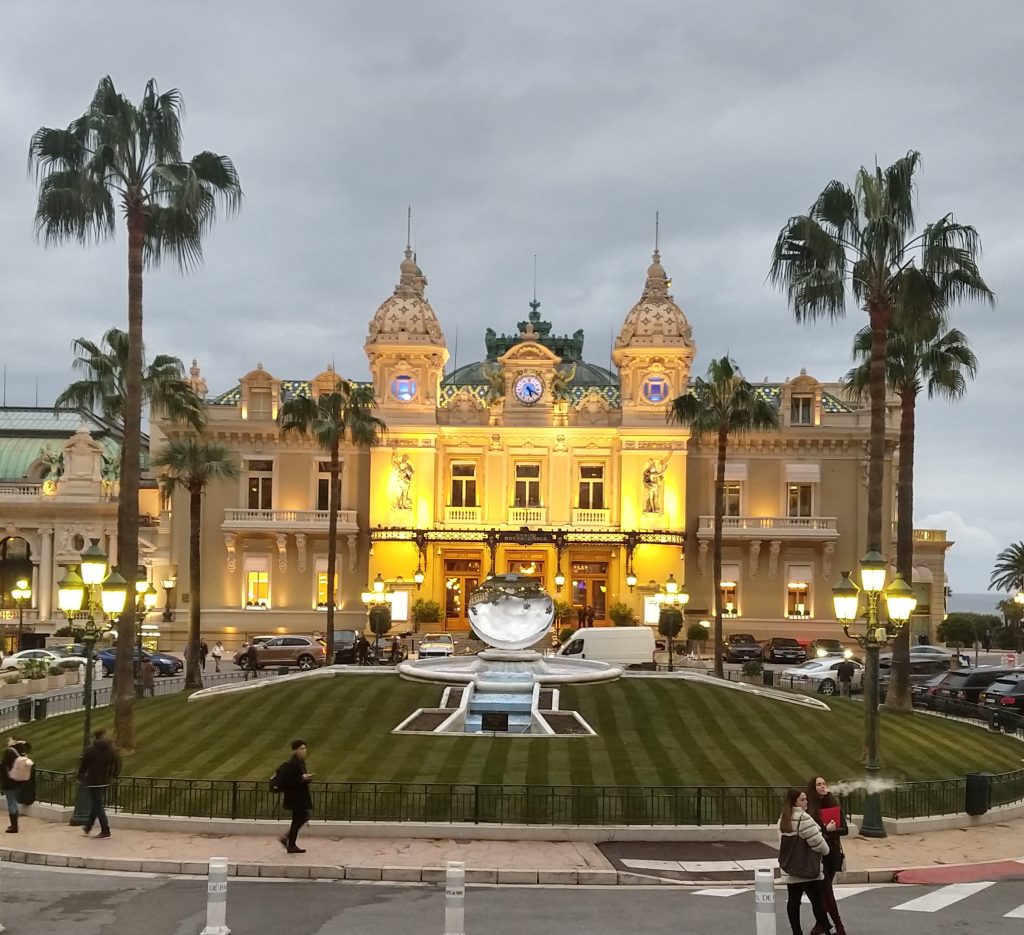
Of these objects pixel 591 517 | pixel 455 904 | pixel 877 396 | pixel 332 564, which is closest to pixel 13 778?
pixel 455 904

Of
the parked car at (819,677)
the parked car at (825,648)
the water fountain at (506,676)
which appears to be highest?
the water fountain at (506,676)

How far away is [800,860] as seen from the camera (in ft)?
44.4

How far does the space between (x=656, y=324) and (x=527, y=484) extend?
1125 centimetres

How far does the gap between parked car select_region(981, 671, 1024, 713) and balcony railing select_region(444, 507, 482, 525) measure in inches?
1256

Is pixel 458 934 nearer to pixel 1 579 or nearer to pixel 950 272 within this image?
pixel 950 272

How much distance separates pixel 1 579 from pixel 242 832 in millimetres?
60266

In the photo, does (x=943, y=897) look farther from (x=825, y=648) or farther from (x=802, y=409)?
(x=802, y=409)

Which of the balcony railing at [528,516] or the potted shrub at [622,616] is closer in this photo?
the potted shrub at [622,616]

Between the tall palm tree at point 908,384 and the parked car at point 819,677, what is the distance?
7.49 metres

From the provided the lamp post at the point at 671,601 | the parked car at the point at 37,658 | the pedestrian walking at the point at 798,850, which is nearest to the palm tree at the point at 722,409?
the lamp post at the point at 671,601

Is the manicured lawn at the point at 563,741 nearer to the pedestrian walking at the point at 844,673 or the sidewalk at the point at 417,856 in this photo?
the sidewalk at the point at 417,856

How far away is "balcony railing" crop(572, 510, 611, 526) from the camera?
6575 centimetres

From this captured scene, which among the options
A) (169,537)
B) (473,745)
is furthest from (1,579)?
(473,745)

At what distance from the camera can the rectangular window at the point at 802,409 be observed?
220 feet
